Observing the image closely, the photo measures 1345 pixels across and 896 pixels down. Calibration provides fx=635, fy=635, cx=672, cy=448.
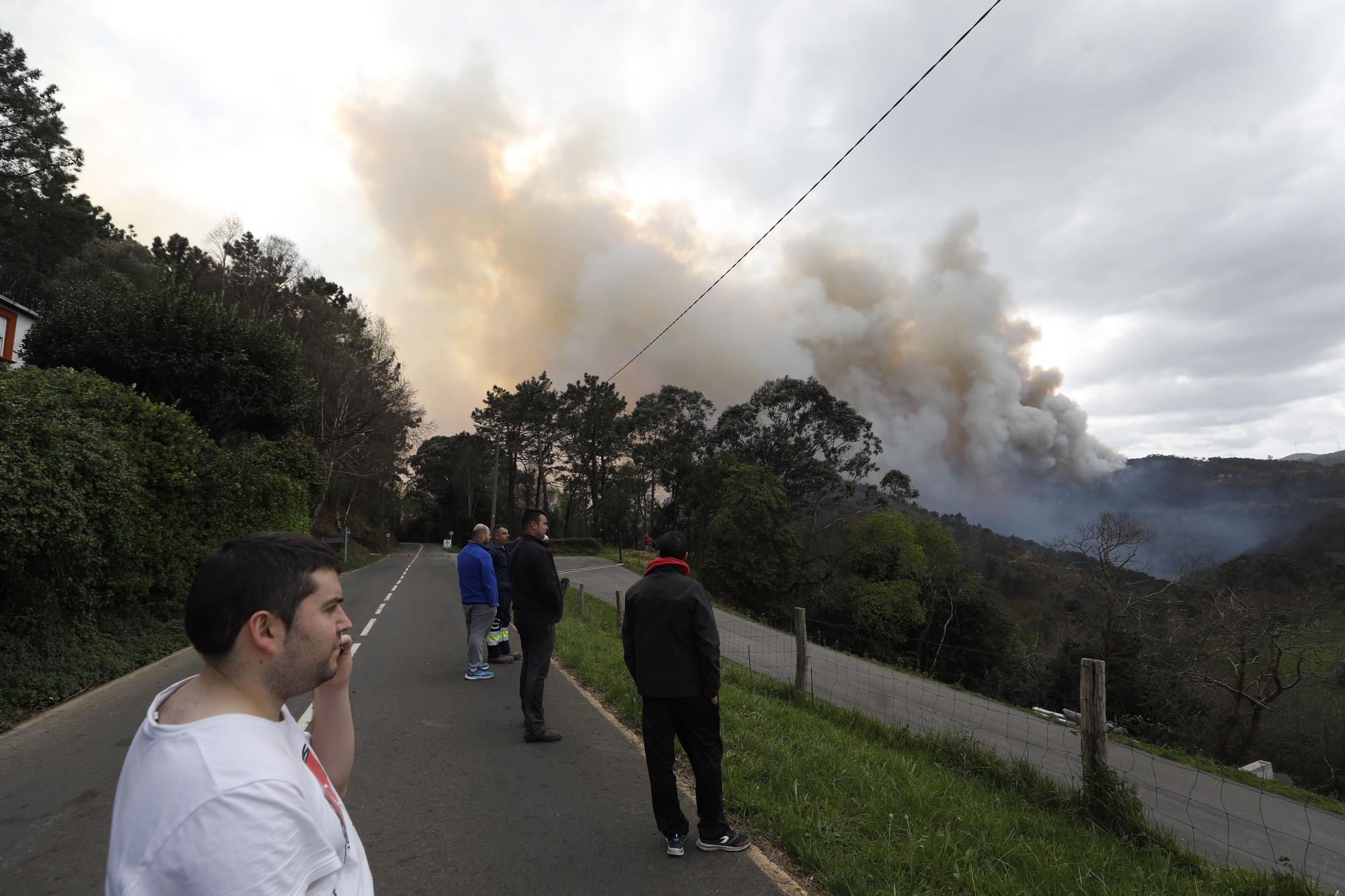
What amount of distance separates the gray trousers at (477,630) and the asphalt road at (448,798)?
321 millimetres

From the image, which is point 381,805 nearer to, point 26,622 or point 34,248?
point 26,622

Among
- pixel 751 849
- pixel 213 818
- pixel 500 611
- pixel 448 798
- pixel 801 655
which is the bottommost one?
pixel 448 798

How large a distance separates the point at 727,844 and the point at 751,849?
0.55 feet

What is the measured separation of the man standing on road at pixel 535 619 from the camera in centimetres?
585

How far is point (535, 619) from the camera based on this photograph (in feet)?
19.5

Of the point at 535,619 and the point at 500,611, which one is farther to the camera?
the point at 500,611

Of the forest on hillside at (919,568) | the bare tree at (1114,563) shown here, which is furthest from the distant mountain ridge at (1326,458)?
the bare tree at (1114,563)

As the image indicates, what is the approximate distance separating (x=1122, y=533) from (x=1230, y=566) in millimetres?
31864

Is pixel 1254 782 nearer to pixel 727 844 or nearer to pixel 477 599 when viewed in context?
pixel 727 844

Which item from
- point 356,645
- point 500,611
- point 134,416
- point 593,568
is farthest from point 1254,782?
point 593,568

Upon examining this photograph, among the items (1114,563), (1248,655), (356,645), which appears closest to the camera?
(356,645)

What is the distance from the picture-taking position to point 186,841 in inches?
36.5

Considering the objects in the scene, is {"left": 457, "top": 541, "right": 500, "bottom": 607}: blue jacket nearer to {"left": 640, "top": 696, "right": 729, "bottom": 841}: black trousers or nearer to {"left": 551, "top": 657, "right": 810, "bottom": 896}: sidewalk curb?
{"left": 551, "top": 657, "right": 810, "bottom": 896}: sidewalk curb

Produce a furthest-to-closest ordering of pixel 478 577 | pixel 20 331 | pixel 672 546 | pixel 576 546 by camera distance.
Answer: pixel 576 546 → pixel 20 331 → pixel 478 577 → pixel 672 546
